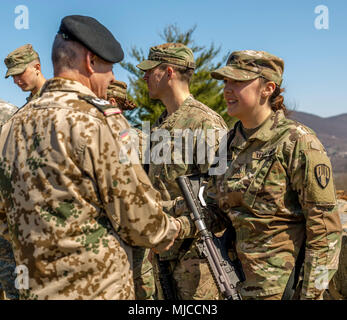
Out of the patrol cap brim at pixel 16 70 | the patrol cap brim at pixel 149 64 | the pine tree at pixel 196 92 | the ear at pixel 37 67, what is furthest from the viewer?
the pine tree at pixel 196 92

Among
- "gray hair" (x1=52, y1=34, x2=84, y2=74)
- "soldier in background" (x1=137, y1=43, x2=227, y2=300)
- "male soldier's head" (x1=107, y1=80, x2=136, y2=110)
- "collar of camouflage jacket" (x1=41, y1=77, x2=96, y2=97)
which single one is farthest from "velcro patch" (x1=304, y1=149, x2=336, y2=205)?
"male soldier's head" (x1=107, y1=80, x2=136, y2=110)

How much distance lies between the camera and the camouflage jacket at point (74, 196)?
236cm

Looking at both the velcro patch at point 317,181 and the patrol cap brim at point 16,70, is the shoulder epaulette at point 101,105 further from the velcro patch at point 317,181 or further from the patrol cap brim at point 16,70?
the patrol cap brim at point 16,70

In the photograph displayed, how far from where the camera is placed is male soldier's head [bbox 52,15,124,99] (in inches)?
99.0

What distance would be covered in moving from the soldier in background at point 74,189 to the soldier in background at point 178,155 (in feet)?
3.29

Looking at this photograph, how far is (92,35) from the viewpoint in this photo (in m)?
2.54

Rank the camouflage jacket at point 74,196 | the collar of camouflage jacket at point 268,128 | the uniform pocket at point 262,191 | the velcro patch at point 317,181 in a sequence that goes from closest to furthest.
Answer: the camouflage jacket at point 74,196, the velcro patch at point 317,181, the uniform pocket at point 262,191, the collar of camouflage jacket at point 268,128

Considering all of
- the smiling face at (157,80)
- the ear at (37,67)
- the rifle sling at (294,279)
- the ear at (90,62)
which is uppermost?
the ear at (90,62)

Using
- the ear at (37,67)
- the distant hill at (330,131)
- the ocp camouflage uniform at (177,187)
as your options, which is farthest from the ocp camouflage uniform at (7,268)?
the distant hill at (330,131)

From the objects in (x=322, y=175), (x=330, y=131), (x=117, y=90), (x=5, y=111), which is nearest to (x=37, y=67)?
(x=5, y=111)

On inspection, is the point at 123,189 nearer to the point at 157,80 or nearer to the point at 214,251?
the point at 214,251

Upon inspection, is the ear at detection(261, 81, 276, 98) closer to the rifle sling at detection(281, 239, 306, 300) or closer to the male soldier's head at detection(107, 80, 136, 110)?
the rifle sling at detection(281, 239, 306, 300)

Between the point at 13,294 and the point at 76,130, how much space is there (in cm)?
323
